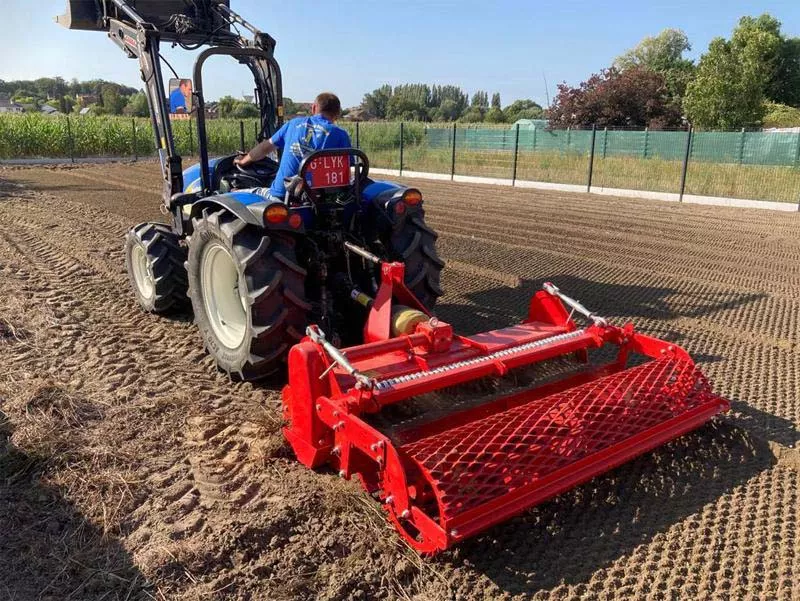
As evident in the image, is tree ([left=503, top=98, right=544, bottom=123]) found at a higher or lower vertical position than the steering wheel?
higher

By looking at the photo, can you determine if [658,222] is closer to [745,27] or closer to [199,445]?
[199,445]

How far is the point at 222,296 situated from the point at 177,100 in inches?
57.1

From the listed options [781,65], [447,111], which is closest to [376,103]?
[447,111]

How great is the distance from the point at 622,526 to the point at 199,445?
6.63 feet

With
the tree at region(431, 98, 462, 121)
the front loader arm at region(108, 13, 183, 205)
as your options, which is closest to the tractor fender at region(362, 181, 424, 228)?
the front loader arm at region(108, 13, 183, 205)

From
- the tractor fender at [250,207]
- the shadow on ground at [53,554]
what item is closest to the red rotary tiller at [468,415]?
the tractor fender at [250,207]

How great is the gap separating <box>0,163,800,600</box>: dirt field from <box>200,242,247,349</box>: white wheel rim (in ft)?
0.92

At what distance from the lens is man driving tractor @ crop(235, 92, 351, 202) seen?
147 inches

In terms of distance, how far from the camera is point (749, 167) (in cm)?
1484

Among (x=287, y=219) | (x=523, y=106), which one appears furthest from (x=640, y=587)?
(x=523, y=106)

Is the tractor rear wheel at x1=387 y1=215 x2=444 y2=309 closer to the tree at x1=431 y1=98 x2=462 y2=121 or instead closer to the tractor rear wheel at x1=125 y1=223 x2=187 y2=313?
the tractor rear wheel at x1=125 y1=223 x2=187 y2=313

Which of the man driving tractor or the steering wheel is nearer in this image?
the man driving tractor

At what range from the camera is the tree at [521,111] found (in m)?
56.1

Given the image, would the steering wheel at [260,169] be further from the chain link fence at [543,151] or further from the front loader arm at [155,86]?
the chain link fence at [543,151]
